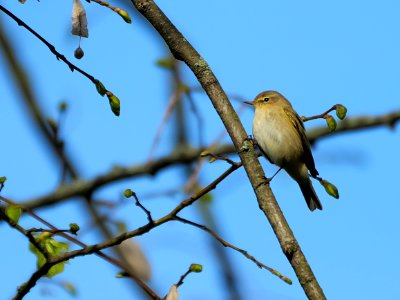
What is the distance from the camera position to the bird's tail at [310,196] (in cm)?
675

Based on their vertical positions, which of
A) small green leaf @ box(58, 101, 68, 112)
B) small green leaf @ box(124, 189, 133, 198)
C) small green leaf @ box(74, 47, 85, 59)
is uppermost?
small green leaf @ box(58, 101, 68, 112)

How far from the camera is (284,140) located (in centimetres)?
630

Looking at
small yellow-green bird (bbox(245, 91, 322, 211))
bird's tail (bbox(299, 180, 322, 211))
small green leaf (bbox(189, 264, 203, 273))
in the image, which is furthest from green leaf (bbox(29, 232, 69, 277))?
bird's tail (bbox(299, 180, 322, 211))

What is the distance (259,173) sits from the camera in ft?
9.43

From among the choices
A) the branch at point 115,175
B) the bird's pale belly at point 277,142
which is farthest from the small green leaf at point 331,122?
the branch at point 115,175

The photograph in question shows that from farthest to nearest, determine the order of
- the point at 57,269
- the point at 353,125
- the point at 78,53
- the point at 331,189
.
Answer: the point at 353,125
the point at 57,269
the point at 331,189
the point at 78,53

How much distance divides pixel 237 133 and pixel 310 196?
4.04 meters

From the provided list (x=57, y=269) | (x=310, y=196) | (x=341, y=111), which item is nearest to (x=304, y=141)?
(x=310, y=196)

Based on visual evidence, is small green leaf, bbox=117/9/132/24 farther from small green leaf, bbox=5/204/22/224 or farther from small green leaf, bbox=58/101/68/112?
small green leaf, bbox=58/101/68/112

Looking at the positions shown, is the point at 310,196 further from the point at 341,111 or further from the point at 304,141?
the point at 341,111

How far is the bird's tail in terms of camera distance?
6750 mm

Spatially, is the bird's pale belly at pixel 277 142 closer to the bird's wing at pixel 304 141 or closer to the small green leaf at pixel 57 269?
the bird's wing at pixel 304 141

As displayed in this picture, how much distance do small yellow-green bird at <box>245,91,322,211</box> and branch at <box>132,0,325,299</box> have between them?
3081 millimetres

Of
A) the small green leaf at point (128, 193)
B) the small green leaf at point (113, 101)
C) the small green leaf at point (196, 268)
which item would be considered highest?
the small green leaf at point (113, 101)
